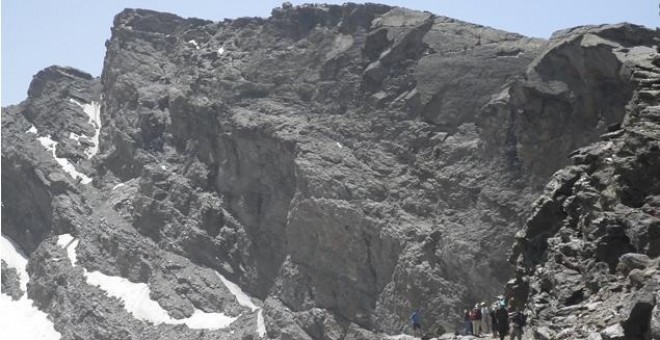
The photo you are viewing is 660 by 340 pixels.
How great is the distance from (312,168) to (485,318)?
4536 centimetres

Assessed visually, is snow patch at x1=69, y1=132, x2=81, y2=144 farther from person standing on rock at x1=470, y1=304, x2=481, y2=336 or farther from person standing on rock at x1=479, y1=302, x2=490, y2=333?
person standing on rock at x1=470, y1=304, x2=481, y2=336

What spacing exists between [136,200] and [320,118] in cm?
2212

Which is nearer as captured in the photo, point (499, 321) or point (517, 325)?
point (517, 325)

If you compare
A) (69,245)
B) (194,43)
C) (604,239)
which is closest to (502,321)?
(604,239)

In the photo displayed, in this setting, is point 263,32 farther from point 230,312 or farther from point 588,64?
point 588,64

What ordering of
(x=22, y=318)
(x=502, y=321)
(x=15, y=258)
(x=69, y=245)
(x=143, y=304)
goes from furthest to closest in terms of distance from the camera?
(x=15, y=258)
(x=69, y=245)
(x=22, y=318)
(x=143, y=304)
(x=502, y=321)

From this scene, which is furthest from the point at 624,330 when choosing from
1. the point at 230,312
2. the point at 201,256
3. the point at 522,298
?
the point at 201,256

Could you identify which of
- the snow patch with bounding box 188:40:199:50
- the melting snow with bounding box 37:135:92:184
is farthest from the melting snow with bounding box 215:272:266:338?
the snow patch with bounding box 188:40:199:50

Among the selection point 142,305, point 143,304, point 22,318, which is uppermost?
point 143,304

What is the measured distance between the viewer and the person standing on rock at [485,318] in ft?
124

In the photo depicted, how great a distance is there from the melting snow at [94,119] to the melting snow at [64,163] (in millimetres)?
2657

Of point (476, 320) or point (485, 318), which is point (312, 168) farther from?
point (476, 320)

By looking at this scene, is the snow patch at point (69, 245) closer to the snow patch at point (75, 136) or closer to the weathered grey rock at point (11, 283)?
the weathered grey rock at point (11, 283)

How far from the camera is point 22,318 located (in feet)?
314
